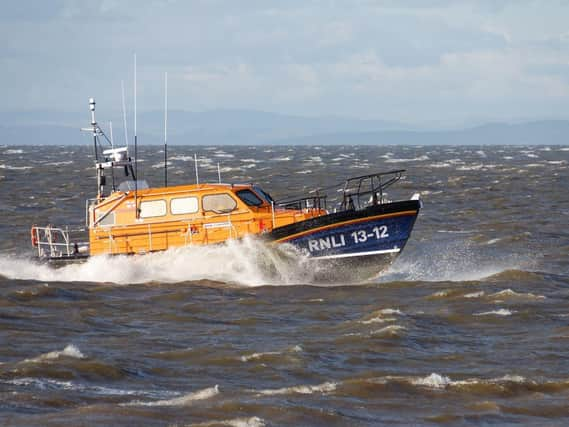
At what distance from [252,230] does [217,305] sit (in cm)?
286

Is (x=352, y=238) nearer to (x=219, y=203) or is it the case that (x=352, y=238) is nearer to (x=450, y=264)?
(x=219, y=203)

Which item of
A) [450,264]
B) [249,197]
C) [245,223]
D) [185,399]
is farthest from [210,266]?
[185,399]

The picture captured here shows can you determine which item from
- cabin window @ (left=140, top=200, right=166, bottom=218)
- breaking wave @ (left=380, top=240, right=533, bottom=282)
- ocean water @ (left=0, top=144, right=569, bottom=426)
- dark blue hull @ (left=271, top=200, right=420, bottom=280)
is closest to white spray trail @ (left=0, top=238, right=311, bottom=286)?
ocean water @ (left=0, top=144, right=569, bottom=426)

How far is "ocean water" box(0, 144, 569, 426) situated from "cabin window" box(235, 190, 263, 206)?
3.35 feet

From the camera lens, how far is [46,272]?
848 inches

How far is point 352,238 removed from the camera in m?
19.9

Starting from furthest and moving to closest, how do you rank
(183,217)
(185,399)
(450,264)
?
(450,264)
(183,217)
(185,399)

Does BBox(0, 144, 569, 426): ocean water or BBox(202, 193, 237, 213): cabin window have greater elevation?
BBox(202, 193, 237, 213): cabin window

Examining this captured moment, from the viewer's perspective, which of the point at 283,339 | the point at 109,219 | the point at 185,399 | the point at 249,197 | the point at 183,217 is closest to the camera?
the point at 185,399

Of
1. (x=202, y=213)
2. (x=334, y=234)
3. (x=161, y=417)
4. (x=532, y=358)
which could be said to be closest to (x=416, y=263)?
(x=334, y=234)

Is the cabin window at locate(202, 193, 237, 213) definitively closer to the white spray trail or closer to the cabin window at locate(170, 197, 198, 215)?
the cabin window at locate(170, 197, 198, 215)

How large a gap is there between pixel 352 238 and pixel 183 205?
358cm

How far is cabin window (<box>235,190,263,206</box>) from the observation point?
2076 centimetres

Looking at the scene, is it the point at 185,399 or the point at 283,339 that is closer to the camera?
the point at 185,399
